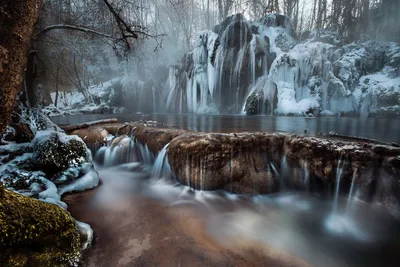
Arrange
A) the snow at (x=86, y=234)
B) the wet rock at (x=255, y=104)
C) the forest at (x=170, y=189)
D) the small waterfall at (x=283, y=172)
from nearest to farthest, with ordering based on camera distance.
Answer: the forest at (x=170, y=189) < the snow at (x=86, y=234) < the small waterfall at (x=283, y=172) < the wet rock at (x=255, y=104)

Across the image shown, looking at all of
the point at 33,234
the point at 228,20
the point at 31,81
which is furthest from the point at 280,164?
the point at 228,20

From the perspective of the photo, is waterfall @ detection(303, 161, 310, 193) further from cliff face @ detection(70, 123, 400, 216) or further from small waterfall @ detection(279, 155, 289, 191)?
small waterfall @ detection(279, 155, 289, 191)

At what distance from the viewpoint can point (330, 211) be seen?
2.99 meters

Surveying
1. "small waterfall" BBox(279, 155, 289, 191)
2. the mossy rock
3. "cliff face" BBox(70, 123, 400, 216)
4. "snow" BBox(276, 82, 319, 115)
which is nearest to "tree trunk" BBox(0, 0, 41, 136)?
the mossy rock

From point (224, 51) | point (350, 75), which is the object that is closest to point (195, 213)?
point (224, 51)

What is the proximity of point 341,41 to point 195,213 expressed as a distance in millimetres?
24116

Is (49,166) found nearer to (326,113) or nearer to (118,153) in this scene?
(118,153)

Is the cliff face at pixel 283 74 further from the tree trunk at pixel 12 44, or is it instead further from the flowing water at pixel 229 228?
the tree trunk at pixel 12 44

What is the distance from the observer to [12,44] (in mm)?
999

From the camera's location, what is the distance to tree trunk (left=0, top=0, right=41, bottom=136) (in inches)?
38.2

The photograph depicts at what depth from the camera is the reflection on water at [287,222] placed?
2252mm

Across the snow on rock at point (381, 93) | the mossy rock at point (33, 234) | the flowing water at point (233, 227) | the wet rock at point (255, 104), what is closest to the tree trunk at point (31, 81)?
the flowing water at point (233, 227)

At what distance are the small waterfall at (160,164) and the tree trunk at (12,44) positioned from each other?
328cm

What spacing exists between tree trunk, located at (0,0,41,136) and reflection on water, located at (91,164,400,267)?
236 cm
